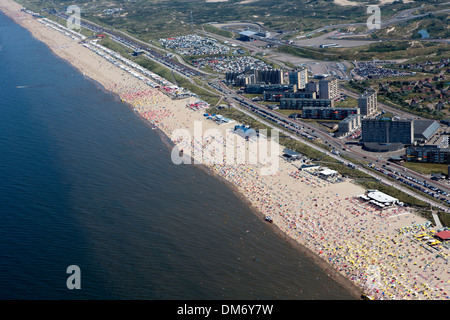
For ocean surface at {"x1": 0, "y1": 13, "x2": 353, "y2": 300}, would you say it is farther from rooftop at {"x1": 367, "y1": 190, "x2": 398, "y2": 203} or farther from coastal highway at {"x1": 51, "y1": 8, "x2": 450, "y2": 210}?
coastal highway at {"x1": 51, "y1": 8, "x2": 450, "y2": 210}

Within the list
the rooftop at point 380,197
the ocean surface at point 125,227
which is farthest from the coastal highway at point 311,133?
the ocean surface at point 125,227

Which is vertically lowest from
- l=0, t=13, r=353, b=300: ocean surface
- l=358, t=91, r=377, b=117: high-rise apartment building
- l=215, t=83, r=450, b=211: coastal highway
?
l=0, t=13, r=353, b=300: ocean surface

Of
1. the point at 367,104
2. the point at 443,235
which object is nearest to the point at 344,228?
the point at 443,235

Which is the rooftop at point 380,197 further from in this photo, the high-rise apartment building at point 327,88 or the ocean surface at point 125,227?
the high-rise apartment building at point 327,88

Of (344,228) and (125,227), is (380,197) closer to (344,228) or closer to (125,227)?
(344,228)

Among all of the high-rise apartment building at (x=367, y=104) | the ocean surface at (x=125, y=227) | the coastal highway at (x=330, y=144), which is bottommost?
the ocean surface at (x=125, y=227)

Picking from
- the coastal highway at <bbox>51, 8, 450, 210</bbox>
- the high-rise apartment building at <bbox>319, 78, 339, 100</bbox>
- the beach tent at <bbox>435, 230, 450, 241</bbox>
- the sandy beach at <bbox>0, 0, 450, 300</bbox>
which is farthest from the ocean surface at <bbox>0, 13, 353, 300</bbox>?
the high-rise apartment building at <bbox>319, 78, 339, 100</bbox>
